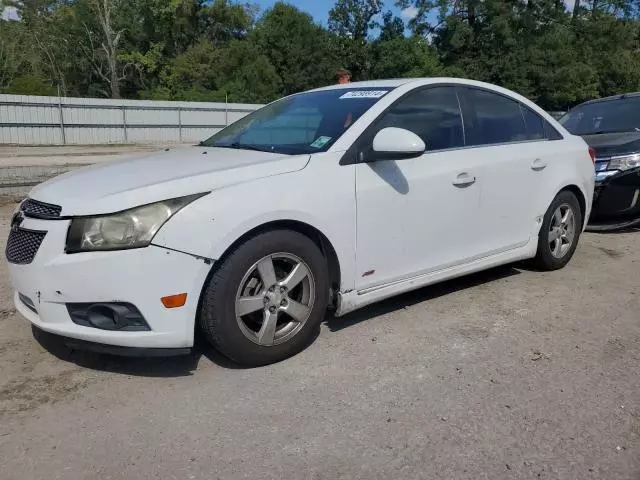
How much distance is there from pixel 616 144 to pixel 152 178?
5614 millimetres

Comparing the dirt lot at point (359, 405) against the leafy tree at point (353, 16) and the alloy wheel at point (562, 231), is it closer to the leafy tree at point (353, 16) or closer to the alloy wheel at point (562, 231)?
the alloy wheel at point (562, 231)

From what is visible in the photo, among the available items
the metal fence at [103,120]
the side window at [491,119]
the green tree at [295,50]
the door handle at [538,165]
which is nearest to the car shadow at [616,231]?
the door handle at [538,165]

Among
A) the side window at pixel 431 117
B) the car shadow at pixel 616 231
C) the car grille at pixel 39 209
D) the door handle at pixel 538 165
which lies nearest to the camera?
the car grille at pixel 39 209

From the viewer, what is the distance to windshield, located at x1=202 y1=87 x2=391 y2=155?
361 centimetres

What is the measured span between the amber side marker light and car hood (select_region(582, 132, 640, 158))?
5493 millimetres

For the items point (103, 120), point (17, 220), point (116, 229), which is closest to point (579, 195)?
point (116, 229)

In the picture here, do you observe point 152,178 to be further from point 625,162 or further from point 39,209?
point 625,162

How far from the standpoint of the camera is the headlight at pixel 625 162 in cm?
643

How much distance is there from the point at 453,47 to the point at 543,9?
7.99m

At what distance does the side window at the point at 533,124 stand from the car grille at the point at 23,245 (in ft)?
12.1

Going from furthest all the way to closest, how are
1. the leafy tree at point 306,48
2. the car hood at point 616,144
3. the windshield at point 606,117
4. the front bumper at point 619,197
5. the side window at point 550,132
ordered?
the leafy tree at point 306,48, the windshield at point 606,117, the car hood at point 616,144, the front bumper at point 619,197, the side window at point 550,132

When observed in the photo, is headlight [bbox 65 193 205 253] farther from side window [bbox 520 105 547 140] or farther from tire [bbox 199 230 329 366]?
side window [bbox 520 105 547 140]

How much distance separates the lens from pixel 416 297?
14.6 ft

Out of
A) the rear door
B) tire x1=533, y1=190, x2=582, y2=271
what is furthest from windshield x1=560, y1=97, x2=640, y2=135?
the rear door
